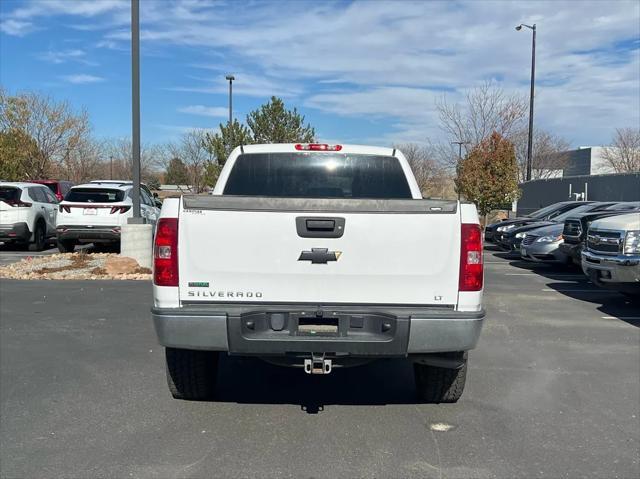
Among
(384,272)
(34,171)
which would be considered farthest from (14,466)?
(34,171)

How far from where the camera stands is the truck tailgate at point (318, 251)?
3.73 meters

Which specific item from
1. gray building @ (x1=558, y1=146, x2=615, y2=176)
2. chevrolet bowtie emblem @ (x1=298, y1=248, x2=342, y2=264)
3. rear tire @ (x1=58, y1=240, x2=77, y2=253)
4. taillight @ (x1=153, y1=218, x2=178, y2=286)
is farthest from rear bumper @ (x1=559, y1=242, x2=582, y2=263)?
gray building @ (x1=558, y1=146, x2=615, y2=176)

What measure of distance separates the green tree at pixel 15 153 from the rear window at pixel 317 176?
26.9 meters

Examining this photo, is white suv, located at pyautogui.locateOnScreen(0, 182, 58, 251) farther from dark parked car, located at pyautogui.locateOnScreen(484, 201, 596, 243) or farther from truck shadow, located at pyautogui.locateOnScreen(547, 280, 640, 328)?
dark parked car, located at pyautogui.locateOnScreen(484, 201, 596, 243)

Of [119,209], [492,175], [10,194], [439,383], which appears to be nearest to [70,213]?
[119,209]

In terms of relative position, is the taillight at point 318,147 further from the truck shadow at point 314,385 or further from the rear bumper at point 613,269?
the rear bumper at point 613,269

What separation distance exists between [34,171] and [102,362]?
30368 millimetres

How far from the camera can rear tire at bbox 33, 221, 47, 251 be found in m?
15.7

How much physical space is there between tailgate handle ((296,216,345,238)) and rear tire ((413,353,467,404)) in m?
1.41

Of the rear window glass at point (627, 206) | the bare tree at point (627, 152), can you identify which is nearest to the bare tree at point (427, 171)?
the bare tree at point (627, 152)

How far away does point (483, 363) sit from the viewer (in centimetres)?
590

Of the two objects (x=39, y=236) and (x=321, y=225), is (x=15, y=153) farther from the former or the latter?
(x=321, y=225)

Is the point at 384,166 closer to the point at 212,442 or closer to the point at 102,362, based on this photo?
the point at 212,442

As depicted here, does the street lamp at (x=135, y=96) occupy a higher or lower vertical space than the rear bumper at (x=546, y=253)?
higher
